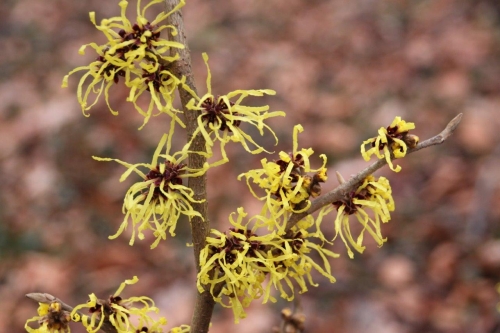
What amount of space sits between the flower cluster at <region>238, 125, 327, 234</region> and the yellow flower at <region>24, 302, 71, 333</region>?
0.33 metres

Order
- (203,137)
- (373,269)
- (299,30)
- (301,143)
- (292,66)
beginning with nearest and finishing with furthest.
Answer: (203,137), (373,269), (301,143), (292,66), (299,30)

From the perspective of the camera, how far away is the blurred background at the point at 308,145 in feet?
8.06

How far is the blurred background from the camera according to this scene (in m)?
2.46

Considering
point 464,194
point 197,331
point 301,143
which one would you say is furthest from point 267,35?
point 197,331

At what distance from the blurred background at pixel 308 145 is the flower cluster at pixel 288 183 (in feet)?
A: 5.22

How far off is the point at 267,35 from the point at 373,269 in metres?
2.81

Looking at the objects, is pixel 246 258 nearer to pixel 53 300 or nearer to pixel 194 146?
pixel 194 146

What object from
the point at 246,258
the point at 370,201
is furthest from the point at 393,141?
the point at 246,258

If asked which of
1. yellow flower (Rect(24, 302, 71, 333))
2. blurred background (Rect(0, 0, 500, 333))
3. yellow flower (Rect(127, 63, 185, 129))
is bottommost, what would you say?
yellow flower (Rect(24, 302, 71, 333))

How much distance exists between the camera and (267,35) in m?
4.86

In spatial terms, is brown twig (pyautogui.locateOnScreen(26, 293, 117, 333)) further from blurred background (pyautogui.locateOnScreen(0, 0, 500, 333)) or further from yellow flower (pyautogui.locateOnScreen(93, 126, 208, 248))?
blurred background (pyautogui.locateOnScreen(0, 0, 500, 333))

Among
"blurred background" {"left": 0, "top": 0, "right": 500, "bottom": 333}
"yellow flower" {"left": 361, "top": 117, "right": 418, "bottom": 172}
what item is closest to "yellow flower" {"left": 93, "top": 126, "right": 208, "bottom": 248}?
"yellow flower" {"left": 361, "top": 117, "right": 418, "bottom": 172}

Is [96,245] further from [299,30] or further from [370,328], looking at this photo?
[299,30]

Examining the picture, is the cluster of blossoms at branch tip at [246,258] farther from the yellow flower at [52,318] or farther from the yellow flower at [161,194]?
the yellow flower at [52,318]
